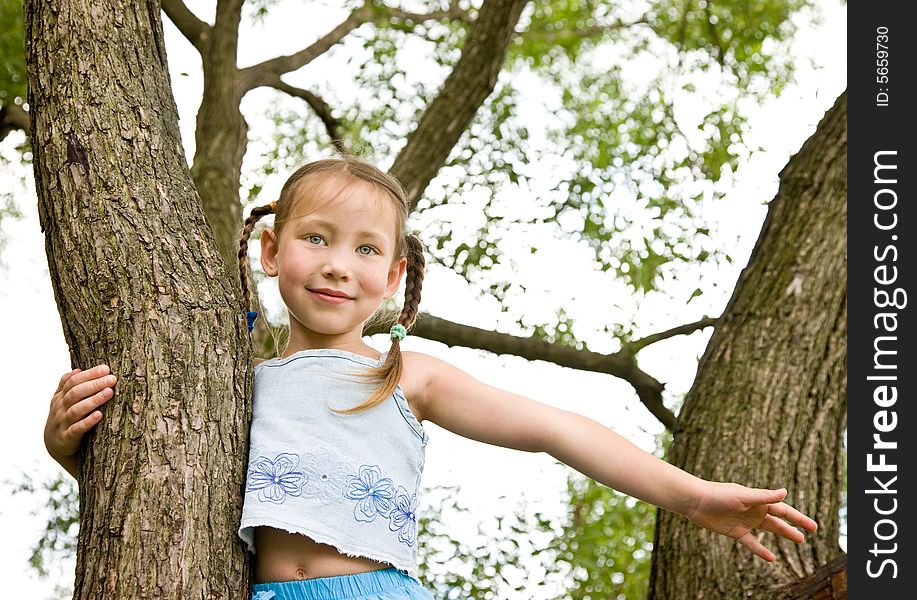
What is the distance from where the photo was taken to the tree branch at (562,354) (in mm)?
5641

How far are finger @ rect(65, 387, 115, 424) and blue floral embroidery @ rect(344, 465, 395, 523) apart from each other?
0.47 metres

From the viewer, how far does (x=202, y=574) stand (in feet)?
5.88

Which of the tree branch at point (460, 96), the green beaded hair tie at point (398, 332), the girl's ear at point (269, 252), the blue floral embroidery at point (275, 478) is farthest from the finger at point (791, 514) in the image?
the tree branch at point (460, 96)

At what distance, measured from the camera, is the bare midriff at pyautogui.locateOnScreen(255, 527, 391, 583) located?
1969 millimetres

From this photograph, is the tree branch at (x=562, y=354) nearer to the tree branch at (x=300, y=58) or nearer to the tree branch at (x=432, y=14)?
the tree branch at (x=300, y=58)

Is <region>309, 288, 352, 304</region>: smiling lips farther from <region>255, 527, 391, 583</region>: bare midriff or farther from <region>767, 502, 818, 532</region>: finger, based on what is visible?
<region>767, 502, 818, 532</region>: finger

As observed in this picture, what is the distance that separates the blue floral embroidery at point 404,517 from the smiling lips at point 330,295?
414 mm

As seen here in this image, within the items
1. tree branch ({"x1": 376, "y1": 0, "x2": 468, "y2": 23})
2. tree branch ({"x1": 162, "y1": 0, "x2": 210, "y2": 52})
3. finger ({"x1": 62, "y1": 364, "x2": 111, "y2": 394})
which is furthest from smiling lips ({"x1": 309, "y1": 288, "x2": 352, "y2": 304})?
tree branch ({"x1": 376, "y1": 0, "x2": 468, "y2": 23})

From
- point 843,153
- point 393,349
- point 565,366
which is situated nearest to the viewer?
point 393,349

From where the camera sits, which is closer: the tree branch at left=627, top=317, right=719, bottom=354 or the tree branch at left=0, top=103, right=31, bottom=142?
the tree branch at left=0, top=103, right=31, bottom=142
